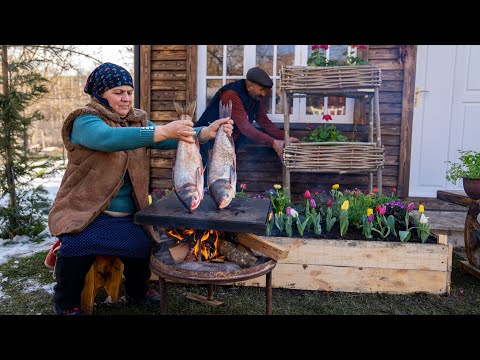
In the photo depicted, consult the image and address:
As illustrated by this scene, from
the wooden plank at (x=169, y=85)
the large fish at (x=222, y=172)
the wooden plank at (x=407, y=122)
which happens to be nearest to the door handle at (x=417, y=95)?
the wooden plank at (x=407, y=122)

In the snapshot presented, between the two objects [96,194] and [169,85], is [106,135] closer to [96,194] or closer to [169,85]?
[96,194]

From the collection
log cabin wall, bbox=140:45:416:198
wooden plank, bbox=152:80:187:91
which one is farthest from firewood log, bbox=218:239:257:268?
wooden plank, bbox=152:80:187:91

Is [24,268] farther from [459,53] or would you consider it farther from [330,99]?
[459,53]

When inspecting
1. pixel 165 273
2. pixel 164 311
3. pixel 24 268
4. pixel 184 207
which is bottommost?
pixel 24 268

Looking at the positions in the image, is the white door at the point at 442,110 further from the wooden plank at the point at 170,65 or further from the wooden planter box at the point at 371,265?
the wooden plank at the point at 170,65

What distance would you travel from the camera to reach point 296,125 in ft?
17.9

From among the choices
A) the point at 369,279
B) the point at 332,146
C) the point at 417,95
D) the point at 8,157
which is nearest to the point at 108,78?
the point at 369,279

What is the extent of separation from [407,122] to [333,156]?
1.55 m

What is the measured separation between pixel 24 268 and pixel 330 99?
4.03 m

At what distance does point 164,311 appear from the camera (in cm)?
231

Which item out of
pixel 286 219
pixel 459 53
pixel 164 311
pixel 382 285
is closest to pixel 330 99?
pixel 459 53

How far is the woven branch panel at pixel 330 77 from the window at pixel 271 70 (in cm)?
96

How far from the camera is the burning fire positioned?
90.7 inches

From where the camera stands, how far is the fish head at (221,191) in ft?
7.30
